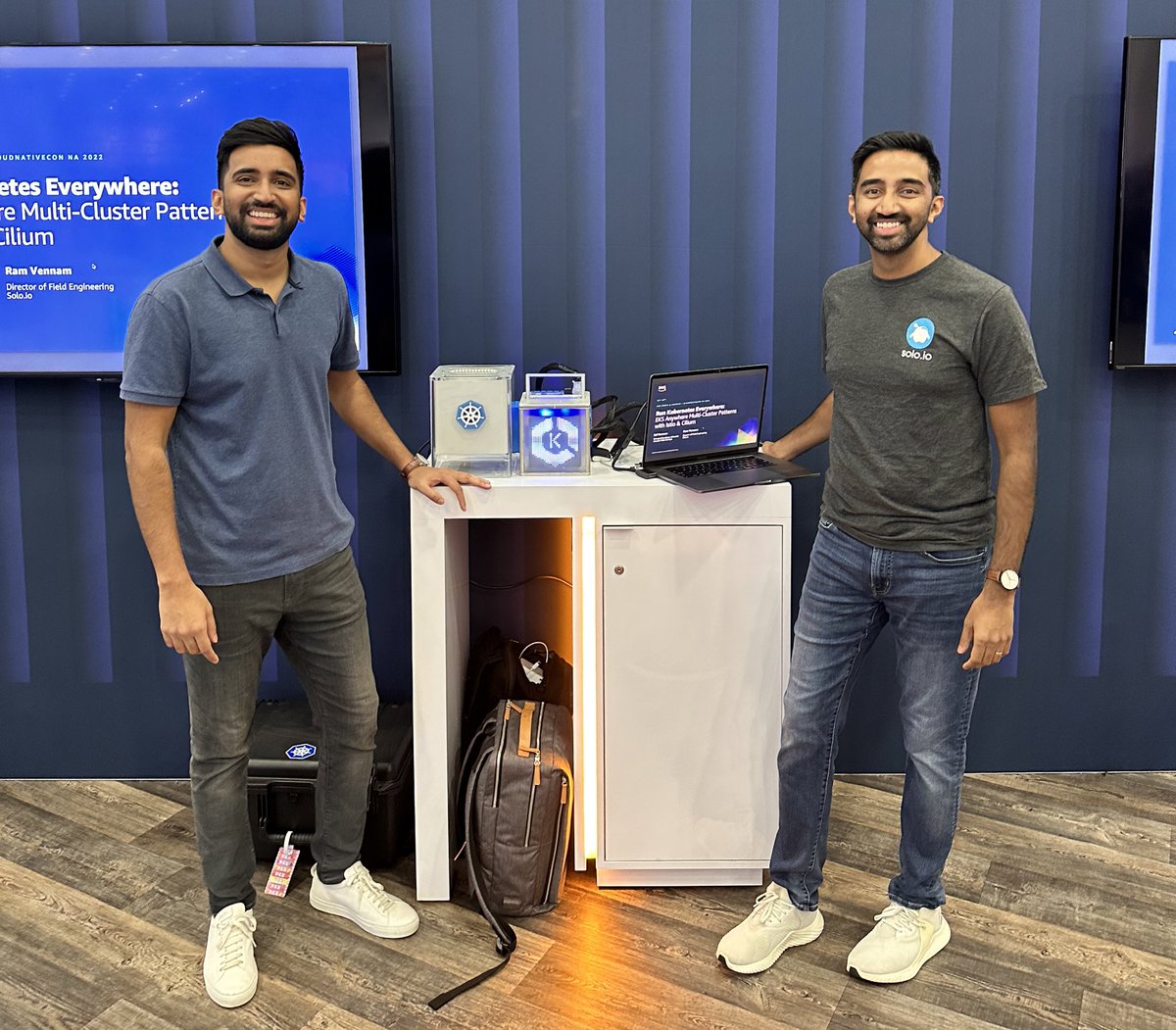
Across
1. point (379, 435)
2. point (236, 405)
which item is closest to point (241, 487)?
point (236, 405)

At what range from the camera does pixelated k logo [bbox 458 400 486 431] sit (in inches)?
102

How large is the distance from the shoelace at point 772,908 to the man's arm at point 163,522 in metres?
1.21

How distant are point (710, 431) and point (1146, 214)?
1227mm

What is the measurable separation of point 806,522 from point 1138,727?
1.06 m

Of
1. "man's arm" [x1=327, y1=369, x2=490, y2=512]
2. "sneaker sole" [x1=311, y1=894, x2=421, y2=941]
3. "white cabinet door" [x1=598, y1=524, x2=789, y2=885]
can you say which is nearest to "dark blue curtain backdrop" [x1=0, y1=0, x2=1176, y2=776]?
"man's arm" [x1=327, y1=369, x2=490, y2=512]

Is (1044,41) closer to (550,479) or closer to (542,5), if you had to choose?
(542,5)

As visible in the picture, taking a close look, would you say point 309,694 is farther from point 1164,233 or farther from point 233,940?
point 1164,233

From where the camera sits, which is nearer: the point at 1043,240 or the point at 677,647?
the point at 677,647

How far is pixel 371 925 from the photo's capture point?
2.55 meters

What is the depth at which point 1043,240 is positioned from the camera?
3.05 m

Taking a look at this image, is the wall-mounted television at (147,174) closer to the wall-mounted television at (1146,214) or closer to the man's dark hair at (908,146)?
the man's dark hair at (908,146)

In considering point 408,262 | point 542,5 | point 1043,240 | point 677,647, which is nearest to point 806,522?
point 677,647

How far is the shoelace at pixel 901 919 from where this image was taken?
2.44 meters

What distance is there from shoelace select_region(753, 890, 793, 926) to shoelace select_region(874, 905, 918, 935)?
0.62ft
